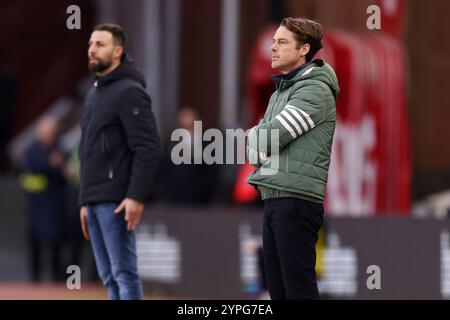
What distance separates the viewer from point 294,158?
7.59 meters

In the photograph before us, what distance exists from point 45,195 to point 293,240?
32.4 ft

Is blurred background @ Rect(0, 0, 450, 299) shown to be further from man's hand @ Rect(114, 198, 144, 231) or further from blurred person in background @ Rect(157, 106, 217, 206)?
man's hand @ Rect(114, 198, 144, 231)

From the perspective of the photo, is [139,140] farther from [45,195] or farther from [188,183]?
[45,195]

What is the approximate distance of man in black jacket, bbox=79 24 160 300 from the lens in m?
8.77

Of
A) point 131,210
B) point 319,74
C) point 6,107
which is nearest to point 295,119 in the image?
point 319,74

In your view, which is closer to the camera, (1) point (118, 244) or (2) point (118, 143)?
(1) point (118, 244)

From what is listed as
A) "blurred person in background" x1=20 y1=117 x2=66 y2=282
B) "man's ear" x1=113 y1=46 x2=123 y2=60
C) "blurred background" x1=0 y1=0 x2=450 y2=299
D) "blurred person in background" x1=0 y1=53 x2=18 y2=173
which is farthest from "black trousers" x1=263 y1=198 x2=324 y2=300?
"blurred person in background" x1=0 y1=53 x2=18 y2=173

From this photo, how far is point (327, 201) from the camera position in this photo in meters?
14.6

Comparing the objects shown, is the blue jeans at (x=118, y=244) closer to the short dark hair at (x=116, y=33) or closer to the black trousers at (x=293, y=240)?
the short dark hair at (x=116, y=33)

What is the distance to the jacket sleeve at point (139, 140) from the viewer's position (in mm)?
8773

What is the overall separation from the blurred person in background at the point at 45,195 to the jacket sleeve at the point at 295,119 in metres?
9.55

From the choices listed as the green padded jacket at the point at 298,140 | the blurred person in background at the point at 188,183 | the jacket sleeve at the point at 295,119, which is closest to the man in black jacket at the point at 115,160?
the green padded jacket at the point at 298,140
